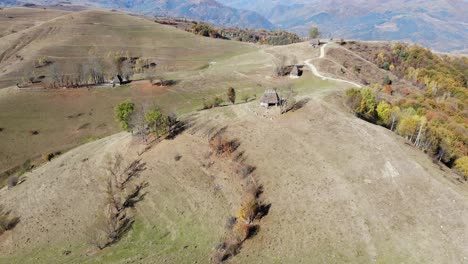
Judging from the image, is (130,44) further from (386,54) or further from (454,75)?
(454,75)

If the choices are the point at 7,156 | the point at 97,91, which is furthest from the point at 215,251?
the point at 97,91

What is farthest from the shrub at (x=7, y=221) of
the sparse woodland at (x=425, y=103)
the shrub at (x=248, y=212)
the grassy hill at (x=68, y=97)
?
the sparse woodland at (x=425, y=103)

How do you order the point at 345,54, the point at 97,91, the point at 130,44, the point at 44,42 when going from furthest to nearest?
the point at 130,44 → the point at 44,42 → the point at 345,54 → the point at 97,91

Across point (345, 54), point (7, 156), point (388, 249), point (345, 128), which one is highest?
point (345, 54)

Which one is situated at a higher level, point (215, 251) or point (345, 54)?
point (345, 54)

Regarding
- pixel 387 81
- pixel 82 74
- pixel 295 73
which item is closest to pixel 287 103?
pixel 295 73

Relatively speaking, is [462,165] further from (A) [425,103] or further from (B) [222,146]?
(B) [222,146]

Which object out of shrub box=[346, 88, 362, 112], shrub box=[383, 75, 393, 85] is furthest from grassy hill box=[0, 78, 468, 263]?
shrub box=[383, 75, 393, 85]

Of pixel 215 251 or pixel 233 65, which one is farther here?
pixel 233 65
